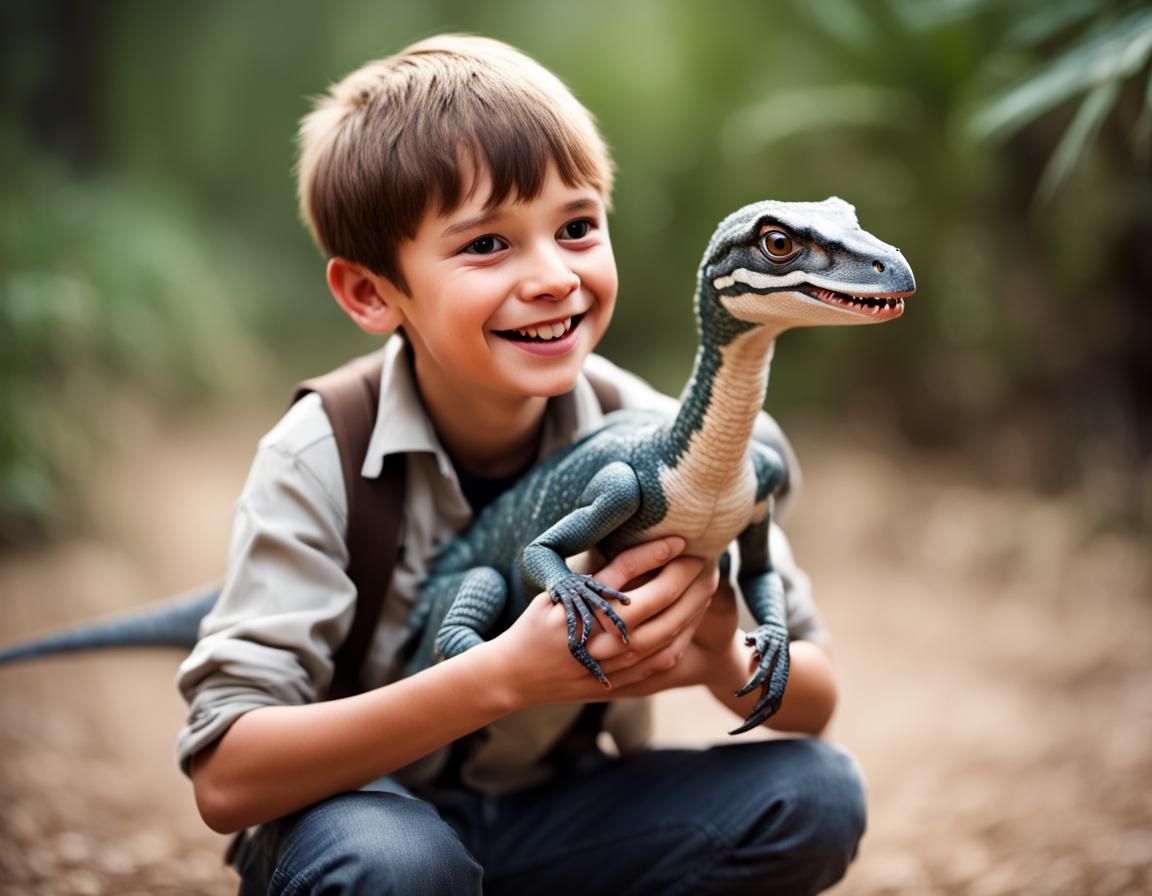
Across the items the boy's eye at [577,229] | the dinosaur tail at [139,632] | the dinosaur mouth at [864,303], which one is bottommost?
the dinosaur tail at [139,632]

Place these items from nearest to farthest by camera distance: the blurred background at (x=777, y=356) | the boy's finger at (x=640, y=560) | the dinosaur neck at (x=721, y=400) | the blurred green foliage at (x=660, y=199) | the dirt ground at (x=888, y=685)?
the dinosaur neck at (x=721, y=400) → the boy's finger at (x=640, y=560) → the dirt ground at (x=888, y=685) → the blurred background at (x=777, y=356) → the blurred green foliage at (x=660, y=199)

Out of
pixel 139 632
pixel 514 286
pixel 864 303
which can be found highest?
pixel 864 303

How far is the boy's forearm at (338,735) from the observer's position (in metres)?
1.39

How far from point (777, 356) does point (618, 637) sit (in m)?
3.60

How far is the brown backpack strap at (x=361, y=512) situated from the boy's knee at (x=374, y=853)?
0.72ft

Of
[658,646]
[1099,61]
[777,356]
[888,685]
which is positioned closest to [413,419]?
[658,646]

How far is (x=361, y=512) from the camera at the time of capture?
5.06 feet

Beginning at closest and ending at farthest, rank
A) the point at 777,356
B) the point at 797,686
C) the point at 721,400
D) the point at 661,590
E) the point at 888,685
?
the point at 721,400, the point at 661,590, the point at 797,686, the point at 888,685, the point at 777,356

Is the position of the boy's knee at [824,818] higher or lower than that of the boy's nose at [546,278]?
lower

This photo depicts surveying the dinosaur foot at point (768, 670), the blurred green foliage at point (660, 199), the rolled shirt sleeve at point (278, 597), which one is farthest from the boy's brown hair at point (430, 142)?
the blurred green foliage at point (660, 199)

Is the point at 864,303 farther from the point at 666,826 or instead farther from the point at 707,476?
the point at 666,826

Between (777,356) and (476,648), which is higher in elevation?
(476,648)

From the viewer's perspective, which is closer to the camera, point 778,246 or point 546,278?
point 778,246

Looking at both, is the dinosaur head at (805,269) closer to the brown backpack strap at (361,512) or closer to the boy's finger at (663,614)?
the boy's finger at (663,614)
